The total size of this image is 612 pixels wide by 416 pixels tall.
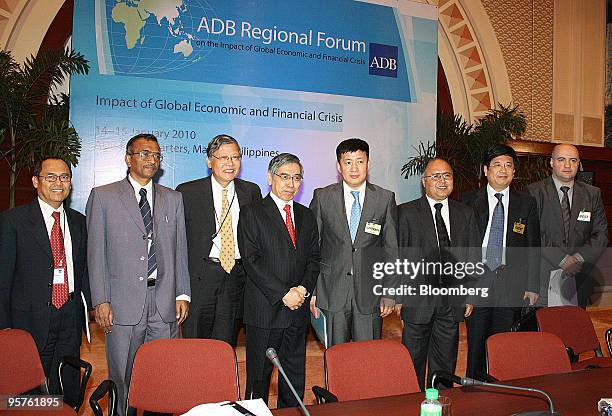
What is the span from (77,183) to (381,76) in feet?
10.6

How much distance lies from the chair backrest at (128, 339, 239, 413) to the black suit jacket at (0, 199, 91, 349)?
0.99 m

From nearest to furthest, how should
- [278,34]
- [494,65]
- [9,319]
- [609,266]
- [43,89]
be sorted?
[9,319] → [43,89] → [278,34] → [494,65] → [609,266]

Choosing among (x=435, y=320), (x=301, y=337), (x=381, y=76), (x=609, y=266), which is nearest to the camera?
(x=301, y=337)

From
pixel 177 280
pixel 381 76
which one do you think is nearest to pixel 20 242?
pixel 177 280

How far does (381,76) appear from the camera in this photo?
6316mm

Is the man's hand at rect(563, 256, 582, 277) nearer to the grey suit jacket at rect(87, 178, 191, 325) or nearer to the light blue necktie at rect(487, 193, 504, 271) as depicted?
the light blue necktie at rect(487, 193, 504, 271)

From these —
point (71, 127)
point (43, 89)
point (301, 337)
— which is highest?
point (43, 89)

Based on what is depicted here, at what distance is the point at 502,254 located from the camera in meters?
4.18

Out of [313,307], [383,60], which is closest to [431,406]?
[313,307]

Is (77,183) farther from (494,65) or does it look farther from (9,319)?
(494,65)

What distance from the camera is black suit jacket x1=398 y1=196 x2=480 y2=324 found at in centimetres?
390

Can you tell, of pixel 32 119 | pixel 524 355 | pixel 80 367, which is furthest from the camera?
pixel 32 119

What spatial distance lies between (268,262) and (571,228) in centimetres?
253

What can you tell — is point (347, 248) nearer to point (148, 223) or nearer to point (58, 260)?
point (148, 223)
